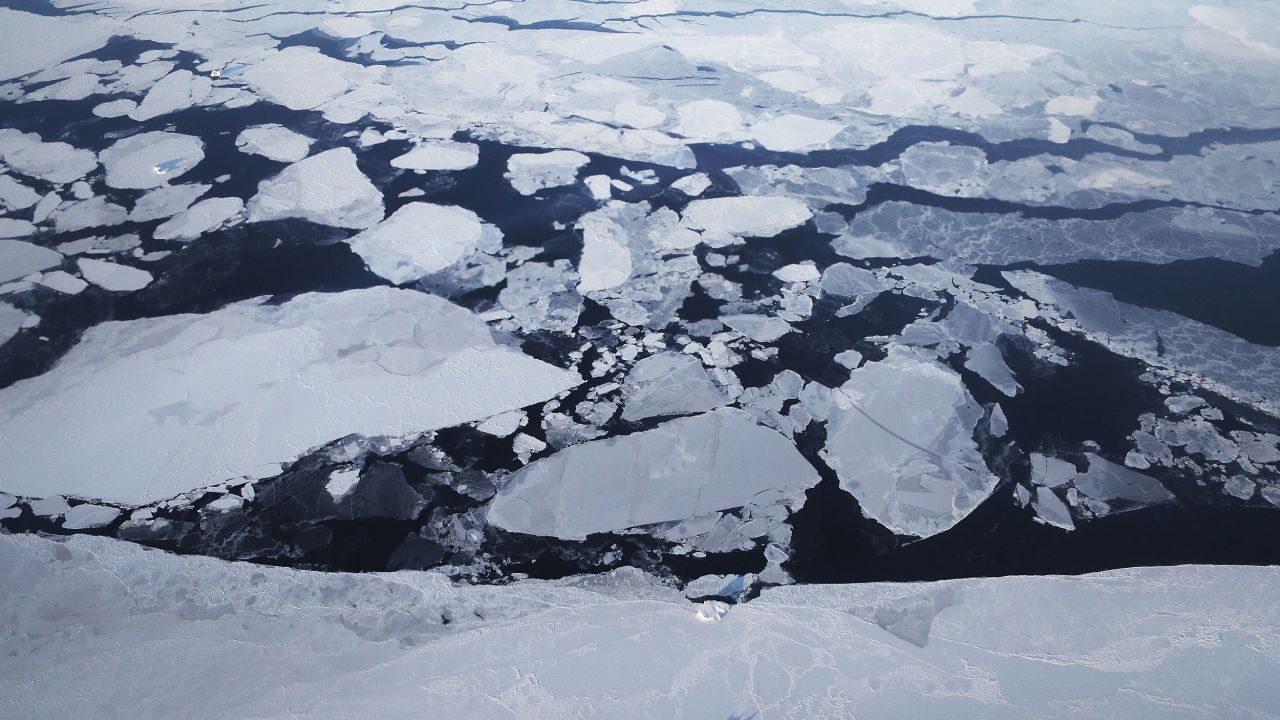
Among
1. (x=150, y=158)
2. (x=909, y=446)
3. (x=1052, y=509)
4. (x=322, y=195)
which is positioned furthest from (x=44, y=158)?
(x=1052, y=509)

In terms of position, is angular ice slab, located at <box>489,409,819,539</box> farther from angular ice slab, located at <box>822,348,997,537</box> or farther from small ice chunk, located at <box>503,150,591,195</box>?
small ice chunk, located at <box>503,150,591,195</box>

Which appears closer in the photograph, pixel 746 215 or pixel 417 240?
pixel 417 240

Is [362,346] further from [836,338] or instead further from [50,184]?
[50,184]

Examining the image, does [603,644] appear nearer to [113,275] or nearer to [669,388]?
[669,388]

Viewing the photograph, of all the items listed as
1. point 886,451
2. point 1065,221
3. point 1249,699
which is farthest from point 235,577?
point 1065,221

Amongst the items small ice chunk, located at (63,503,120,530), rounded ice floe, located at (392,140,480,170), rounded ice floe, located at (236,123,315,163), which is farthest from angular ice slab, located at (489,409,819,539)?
rounded ice floe, located at (236,123,315,163)

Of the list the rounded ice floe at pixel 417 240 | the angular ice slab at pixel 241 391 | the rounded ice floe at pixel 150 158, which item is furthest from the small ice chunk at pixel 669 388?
the rounded ice floe at pixel 150 158
